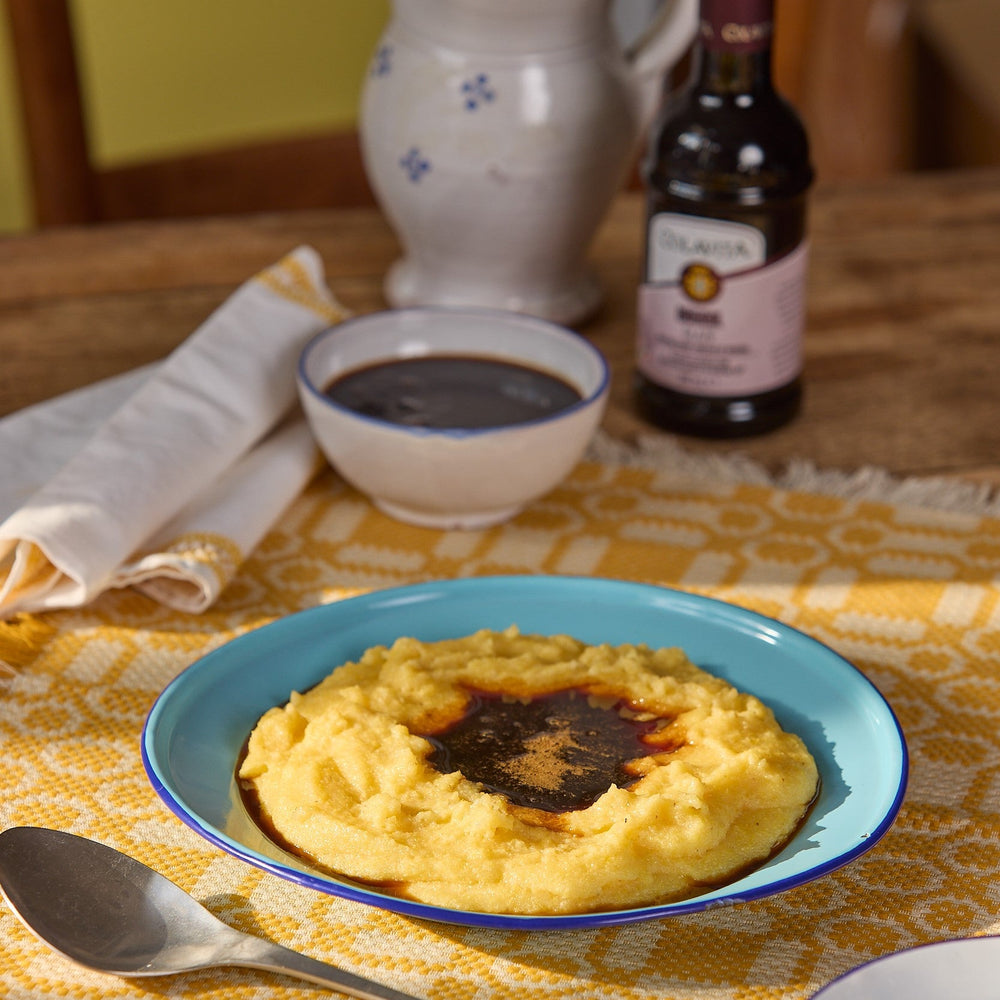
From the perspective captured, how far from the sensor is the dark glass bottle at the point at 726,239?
A: 43.8 inches

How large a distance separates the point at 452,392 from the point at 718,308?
24 centimetres

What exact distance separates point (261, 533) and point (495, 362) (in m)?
0.26

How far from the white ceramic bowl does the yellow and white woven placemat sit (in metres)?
0.04

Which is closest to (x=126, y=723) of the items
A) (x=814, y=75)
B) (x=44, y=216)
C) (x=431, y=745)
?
(x=431, y=745)

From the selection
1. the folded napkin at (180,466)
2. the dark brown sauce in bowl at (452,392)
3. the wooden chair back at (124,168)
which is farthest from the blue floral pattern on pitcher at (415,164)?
the wooden chair back at (124,168)

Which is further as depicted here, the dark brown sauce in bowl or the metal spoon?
the dark brown sauce in bowl

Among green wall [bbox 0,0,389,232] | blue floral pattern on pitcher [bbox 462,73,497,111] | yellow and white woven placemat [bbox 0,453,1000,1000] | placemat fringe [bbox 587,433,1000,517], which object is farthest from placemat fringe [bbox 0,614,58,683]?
green wall [bbox 0,0,389,232]

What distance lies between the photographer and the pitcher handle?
4.39 feet

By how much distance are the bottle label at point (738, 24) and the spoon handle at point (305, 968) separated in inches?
30.4

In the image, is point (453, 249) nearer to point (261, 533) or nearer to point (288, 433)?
point (288, 433)

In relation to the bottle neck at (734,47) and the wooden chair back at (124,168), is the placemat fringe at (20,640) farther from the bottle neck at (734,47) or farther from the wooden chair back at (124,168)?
the wooden chair back at (124,168)

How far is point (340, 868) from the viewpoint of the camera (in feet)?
2.26

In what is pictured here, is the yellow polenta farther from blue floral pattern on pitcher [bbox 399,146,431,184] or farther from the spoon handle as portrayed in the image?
blue floral pattern on pitcher [bbox 399,146,431,184]

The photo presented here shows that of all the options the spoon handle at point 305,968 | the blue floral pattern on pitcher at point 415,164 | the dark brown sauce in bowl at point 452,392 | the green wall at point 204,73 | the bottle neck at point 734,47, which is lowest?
the green wall at point 204,73
